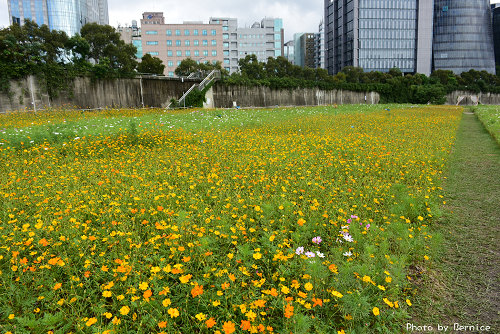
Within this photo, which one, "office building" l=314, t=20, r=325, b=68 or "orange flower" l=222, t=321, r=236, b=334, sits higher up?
"office building" l=314, t=20, r=325, b=68

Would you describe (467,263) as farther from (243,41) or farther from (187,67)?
(243,41)

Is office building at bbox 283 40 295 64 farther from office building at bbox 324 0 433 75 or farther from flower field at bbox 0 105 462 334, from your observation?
flower field at bbox 0 105 462 334

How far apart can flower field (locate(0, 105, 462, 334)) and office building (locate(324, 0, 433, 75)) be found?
329 feet

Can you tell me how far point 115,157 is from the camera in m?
6.61

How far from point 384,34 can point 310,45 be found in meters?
53.2

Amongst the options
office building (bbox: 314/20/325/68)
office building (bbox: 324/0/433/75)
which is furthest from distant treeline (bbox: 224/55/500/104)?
office building (bbox: 314/20/325/68)

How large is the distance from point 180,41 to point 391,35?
62.8 m

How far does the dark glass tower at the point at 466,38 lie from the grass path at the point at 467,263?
109 meters

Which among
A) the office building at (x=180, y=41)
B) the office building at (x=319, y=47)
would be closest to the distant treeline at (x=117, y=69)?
the office building at (x=180, y=41)

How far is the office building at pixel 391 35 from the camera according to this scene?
304ft

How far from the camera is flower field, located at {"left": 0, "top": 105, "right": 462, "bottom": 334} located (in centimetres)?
214

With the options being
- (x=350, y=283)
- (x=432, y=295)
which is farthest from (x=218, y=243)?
(x=432, y=295)

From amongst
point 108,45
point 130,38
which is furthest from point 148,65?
point 130,38

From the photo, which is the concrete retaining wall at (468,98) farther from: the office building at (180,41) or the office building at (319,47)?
the office building at (319,47)
